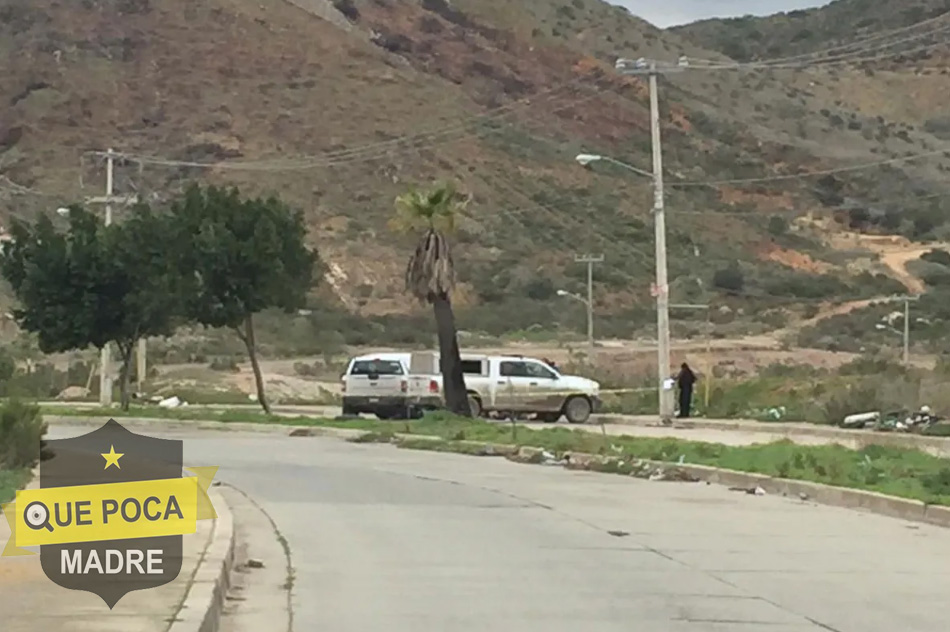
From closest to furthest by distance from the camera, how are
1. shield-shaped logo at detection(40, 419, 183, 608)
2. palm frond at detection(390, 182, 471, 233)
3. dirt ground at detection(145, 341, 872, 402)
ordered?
shield-shaped logo at detection(40, 419, 183, 608), palm frond at detection(390, 182, 471, 233), dirt ground at detection(145, 341, 872, 402)

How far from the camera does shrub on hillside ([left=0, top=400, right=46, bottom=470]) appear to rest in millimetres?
20938

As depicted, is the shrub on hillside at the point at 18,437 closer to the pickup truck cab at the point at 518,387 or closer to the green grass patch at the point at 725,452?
the green grass patch at the point at 725,452

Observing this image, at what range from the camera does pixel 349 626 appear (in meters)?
10.8

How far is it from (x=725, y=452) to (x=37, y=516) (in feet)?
47.1

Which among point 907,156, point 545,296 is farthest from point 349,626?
point 907,156

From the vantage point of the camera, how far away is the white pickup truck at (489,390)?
41.3 m

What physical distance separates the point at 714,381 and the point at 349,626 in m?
40.4

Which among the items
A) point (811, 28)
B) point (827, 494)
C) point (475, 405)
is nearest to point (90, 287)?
point (475, 405)

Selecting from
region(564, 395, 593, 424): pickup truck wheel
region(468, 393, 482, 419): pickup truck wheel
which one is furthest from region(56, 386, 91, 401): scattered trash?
region(564, 395, 593, 424): pickup truck wheel

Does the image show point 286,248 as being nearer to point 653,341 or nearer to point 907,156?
point 653,341

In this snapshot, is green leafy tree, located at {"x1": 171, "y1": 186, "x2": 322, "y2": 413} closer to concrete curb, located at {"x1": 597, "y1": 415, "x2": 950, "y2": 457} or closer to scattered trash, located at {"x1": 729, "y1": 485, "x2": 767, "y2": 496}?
concrete curb, located at {"x1": 597, "y1": 415, "x2": 950, "y2": 457}

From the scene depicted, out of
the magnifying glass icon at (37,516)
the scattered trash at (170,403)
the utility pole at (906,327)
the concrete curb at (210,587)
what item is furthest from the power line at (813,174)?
the concrete curb at (210,587)

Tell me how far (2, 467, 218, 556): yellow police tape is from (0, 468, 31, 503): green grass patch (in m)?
0.19

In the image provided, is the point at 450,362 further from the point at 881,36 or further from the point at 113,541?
the point at 881,36
